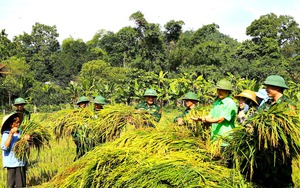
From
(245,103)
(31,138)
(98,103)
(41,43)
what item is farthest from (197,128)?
(41,43)

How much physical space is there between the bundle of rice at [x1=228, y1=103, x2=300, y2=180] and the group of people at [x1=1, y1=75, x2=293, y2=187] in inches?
5.8

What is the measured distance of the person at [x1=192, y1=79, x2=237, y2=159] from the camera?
2.77m

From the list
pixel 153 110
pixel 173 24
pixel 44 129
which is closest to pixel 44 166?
pixel 44 129

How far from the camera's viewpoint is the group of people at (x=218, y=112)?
249cm

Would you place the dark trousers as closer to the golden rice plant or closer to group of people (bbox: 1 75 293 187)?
group of people (bbox: 1 75 293 187)

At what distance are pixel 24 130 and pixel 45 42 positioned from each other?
45408 mm

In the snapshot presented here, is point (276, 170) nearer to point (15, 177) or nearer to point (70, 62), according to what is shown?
point (15, 177)

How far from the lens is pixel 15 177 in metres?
3.88

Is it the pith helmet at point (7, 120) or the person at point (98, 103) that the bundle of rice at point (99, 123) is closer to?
the person at point (98, 103)

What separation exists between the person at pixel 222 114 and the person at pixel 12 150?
2.24 meters

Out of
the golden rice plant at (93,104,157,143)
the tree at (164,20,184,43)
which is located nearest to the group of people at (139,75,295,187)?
the golden rice plant at (93,104,157,143)

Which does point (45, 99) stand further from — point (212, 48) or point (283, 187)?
point (283, 187)

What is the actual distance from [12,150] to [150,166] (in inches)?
86.2

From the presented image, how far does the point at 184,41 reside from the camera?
2564 cm
